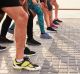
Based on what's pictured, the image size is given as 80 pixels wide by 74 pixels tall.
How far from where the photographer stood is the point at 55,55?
5016 millimetres

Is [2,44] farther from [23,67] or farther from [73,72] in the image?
[73,72]

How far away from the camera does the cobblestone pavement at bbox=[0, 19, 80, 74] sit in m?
4.28

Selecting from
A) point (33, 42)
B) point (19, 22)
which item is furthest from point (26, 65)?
point (33, 42)

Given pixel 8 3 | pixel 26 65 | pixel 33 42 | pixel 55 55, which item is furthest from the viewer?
pixel 33 42

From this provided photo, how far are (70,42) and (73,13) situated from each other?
3.96 m

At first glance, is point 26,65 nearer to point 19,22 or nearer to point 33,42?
point 19,22

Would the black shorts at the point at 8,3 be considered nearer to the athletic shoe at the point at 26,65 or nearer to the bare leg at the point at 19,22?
the bare leg at the point at 19,22

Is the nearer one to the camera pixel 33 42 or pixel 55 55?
pixel 55 55

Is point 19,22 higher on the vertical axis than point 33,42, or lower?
higher

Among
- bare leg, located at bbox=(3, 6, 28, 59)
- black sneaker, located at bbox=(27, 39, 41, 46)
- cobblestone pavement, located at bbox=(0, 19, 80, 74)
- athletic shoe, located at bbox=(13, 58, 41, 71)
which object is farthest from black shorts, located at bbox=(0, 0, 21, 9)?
black sneaker, located at bbox=(27, 39, 41, 46)

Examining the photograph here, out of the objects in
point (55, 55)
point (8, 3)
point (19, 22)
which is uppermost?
point (8, 3)

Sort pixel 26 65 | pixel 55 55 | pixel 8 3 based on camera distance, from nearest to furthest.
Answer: pixel 8 3
pixel 26 65
pixel 55 55

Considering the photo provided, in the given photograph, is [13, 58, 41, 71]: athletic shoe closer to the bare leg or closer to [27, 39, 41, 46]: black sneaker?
the bare leg

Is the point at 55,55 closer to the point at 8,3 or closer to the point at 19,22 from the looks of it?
the point at 19,22
